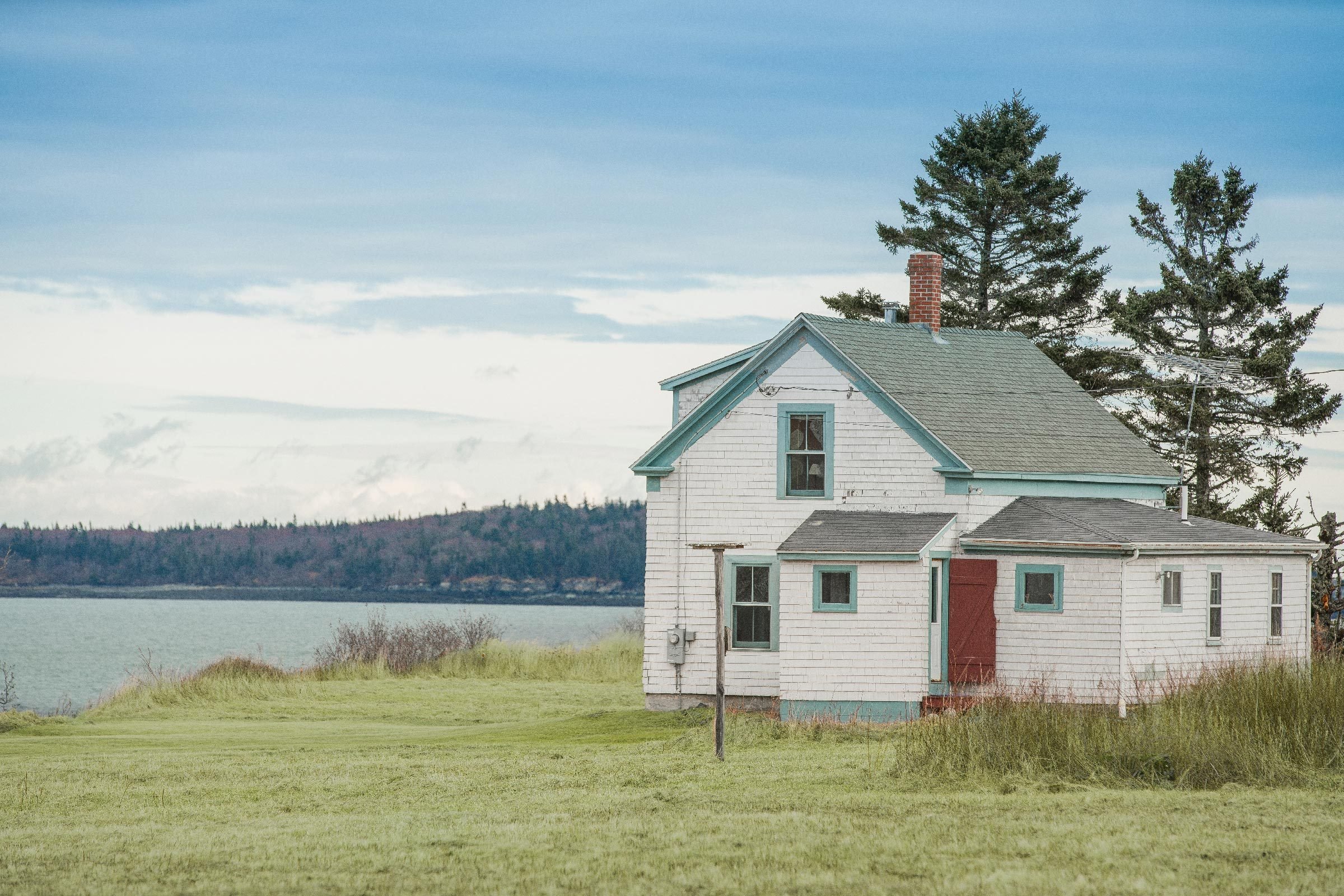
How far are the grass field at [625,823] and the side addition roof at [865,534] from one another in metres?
3.03

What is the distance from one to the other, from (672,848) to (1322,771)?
7027mm

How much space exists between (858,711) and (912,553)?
2493mm

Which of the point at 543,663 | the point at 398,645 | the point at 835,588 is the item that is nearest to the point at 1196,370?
the point at 835,588

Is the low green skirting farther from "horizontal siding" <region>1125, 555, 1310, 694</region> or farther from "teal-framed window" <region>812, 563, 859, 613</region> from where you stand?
"horizontal siding" <region>1125, 555, 1310, 694</region>

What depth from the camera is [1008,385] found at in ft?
89.5

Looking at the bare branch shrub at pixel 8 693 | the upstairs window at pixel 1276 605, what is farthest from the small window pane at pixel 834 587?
the bare branch shrub at pixel 8 693

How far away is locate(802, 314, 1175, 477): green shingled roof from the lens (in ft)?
80.4

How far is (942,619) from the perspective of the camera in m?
22.9

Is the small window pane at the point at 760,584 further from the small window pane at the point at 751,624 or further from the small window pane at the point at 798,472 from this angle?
the small window pane at the point at 798,472

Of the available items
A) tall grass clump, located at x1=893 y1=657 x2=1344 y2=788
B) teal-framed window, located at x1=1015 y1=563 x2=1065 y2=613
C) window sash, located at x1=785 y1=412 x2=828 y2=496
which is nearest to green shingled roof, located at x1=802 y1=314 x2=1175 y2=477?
window sash, located at x1=785 y1=412 x2=828 y2=496

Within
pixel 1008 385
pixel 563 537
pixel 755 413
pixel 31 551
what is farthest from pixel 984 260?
pixel 31 551

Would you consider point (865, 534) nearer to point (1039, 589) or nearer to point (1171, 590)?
point (1039, 589)

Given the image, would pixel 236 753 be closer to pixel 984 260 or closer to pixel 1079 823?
pixel 1079 823

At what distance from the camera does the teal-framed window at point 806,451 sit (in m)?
23.9
